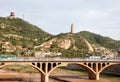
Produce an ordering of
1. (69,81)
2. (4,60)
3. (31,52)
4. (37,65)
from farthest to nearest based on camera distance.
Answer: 1. (31,52)
2. (69,81)
3. (37,65)
4. (4,60)

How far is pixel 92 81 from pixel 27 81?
19707 millimetres

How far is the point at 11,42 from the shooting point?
651 feet

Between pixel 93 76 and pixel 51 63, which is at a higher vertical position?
pixel 51 63

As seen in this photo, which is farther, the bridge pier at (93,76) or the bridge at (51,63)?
the bridge pier at (93,76)

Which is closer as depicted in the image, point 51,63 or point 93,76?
point 51,63

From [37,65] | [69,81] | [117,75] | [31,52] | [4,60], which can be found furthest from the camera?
[31,52]

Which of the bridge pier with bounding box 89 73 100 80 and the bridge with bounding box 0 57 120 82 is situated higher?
the bridge with bounding box 0 57 120 82

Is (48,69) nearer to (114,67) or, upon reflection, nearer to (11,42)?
(114,67)

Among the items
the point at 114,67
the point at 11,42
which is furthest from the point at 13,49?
the point at 114,67

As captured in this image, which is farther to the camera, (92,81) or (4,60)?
(92,81)

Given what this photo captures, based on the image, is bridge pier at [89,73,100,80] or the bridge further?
bridge pier at [89,73,100,80]

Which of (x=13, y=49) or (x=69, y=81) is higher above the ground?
(x=13, y=49)

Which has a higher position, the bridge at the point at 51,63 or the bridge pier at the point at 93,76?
the bridge at the point at 51,63

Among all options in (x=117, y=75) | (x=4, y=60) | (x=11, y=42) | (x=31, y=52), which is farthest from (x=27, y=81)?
(x=11, y=42)
